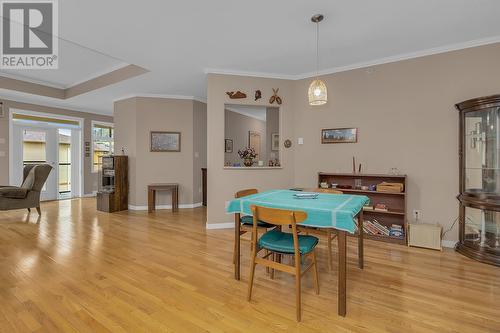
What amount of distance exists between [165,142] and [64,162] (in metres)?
3.67

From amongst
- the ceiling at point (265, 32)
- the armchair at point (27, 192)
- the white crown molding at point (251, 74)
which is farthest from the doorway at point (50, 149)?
the white crown molding at point (251, 74)

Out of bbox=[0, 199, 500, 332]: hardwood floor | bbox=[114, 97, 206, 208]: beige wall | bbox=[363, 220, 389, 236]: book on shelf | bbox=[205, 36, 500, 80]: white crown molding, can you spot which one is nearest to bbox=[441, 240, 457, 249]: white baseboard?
bbox=[0, 199, 500, 332]: hardwood floor

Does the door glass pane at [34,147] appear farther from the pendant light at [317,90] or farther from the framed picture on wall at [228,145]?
the pendant light at [317,90]

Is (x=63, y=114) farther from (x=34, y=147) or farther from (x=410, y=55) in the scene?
(x=410, y=55)

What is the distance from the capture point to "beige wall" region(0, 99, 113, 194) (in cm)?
586

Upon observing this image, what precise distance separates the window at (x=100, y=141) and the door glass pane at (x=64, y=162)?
0.64 metres

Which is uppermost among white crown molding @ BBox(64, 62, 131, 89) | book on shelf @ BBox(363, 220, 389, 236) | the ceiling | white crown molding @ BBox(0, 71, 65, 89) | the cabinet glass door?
white crown molding @ BBox(64, 62, 131, 89)

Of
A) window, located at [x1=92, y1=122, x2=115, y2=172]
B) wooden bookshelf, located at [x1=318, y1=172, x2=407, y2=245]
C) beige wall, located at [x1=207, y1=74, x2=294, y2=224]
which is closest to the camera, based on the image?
wooden bookshelf, located at [x1=318, y1=172, x2=407, y2=245]

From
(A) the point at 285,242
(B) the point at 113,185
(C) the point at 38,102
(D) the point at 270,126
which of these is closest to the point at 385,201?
(A) the point at 285,242

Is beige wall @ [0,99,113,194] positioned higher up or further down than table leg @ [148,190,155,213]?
higher up

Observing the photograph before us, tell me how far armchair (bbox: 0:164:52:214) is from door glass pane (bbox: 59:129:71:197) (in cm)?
228

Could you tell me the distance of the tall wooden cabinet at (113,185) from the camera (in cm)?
559

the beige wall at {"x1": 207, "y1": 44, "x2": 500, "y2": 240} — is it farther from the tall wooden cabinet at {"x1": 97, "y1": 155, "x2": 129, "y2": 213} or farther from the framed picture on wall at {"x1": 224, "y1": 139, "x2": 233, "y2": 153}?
the framed picture on wall at {"x1": 224, "y1": 139, "x2": 233, "y2": 153}

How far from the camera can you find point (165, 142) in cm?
600
